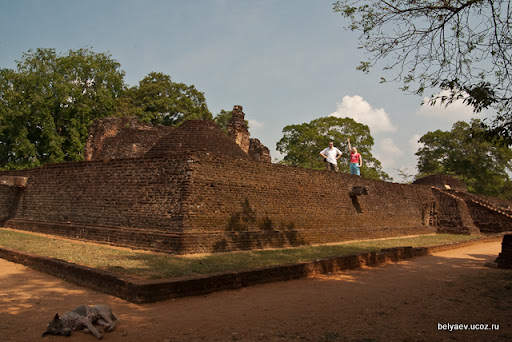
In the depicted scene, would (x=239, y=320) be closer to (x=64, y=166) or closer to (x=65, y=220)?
(x=65, y=220)

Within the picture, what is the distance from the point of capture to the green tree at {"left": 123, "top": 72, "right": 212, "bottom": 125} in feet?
108

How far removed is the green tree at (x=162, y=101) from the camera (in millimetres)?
32906

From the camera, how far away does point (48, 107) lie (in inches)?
1068

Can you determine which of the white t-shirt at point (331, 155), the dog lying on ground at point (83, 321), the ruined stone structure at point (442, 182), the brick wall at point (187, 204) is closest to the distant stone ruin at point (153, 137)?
the brick wall at point (187, 204)

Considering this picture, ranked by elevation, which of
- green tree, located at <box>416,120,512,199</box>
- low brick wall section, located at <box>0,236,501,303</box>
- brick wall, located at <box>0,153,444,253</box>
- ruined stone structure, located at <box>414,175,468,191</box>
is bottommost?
low brick wall section, located at <box>0,236,501,303</box>

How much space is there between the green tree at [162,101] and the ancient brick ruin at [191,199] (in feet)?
47.7

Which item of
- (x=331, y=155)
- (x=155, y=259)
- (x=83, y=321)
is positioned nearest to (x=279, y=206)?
(x=155, y=259)

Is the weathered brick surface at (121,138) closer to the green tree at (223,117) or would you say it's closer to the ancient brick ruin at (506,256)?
the ancient brick ruin at (506,256)

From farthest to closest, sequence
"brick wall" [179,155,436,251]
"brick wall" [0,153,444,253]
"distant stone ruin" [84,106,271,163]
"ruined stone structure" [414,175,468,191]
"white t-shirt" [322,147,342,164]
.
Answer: "ruined stone structure" [414,175,468,191], "white t-shirt" [322,147,342,164], "distant stone ruin" [84,106,271,163], "brick wall" [179,155,436,251], "brick wall" [0,153,444,253]

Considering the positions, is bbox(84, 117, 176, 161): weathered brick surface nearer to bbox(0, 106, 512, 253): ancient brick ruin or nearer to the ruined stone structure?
bbox(0, 106, 512, 253): ancient brick ruin

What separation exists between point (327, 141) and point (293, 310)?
30819 millimetres

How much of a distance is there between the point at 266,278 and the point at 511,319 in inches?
136

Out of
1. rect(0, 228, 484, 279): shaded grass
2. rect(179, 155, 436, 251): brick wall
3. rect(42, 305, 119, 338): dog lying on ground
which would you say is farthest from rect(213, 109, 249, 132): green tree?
rect(42, 305, 119, 338): dog lying on ground

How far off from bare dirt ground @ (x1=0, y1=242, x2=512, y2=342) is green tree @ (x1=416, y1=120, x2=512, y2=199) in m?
36.7
